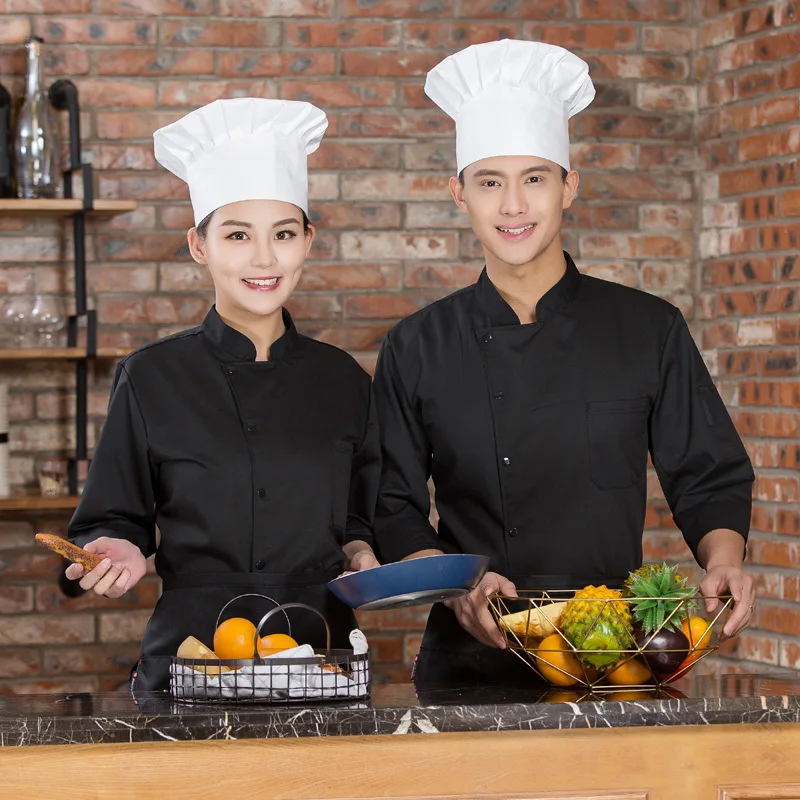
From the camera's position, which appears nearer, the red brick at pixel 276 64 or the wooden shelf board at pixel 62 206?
the wooden shelf board at pixel 62 206

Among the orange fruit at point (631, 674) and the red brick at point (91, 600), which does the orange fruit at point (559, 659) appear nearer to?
the orange fruit at point (631, 674)

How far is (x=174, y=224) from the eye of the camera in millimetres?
3281

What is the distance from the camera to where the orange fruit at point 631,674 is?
5.79ft

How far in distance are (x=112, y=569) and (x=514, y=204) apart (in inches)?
36.7

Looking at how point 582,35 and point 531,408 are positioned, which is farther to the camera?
point 582,35

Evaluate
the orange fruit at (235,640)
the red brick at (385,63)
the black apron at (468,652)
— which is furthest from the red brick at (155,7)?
the orange fruit at (235,640)

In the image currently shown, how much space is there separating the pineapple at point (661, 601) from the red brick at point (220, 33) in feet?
6.78

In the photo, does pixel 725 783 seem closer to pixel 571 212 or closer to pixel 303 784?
pixel 303 784

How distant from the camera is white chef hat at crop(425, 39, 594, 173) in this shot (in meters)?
2.30

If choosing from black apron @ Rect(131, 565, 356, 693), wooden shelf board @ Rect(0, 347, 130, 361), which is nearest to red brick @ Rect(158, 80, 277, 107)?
wooden shelf board @ Rect(0, 347, 130, 361)

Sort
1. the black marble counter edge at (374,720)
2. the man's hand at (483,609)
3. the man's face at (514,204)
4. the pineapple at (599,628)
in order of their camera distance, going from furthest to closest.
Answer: the man's face at (514,204) < the man's hand at (483,609) < the pineapple at (599,628) < the black marble counter edge at (374,720)

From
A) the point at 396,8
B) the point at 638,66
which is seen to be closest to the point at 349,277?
the point at 396,8

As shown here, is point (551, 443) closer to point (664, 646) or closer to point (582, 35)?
point (664, 646)

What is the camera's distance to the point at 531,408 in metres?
2.34
